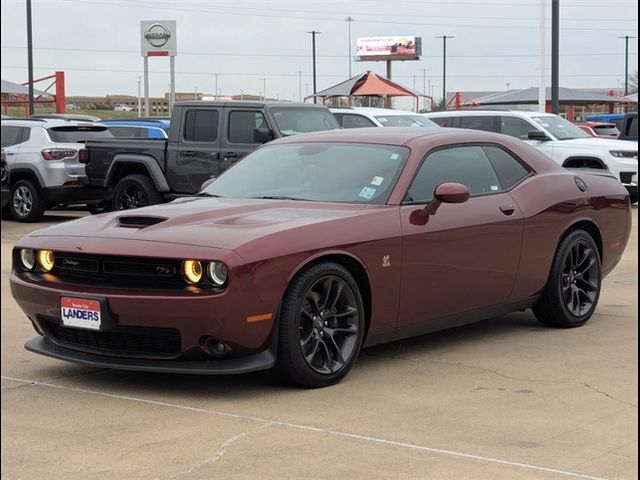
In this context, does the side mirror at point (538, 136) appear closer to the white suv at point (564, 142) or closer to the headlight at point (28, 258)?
the white suv at point (564, 142)

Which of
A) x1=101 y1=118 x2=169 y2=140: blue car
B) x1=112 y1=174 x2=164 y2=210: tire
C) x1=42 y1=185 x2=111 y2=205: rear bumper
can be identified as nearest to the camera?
x1=112 y1=174 x2=164 y2=210: tire

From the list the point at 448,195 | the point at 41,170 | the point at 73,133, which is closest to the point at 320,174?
the point at 448,195

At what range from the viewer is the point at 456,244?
6.50 m

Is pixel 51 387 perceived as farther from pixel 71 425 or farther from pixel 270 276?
pixel 270 276

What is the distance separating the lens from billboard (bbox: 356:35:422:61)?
8036 cm

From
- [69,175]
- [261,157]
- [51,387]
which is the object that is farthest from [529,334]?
[69,175]

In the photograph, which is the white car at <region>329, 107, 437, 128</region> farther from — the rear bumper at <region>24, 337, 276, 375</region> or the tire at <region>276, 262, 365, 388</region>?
the rear bumper at <region>24, 337, 276, 375</region>

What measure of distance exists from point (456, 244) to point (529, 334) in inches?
48.2

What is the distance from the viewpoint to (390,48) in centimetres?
8294

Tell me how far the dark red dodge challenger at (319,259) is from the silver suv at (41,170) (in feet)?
32.3

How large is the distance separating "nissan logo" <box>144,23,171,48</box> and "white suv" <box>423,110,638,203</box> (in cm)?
1739

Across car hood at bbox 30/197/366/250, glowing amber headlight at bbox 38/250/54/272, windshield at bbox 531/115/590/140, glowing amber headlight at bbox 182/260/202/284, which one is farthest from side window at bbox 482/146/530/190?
windshield at bbox 531/115/590/140

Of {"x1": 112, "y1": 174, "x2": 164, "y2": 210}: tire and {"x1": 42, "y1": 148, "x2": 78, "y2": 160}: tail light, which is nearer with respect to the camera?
{"x1": 112, "y1": 174, "x2": 164, "y2": 210}: tire

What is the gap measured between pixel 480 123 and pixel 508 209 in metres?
13.8
